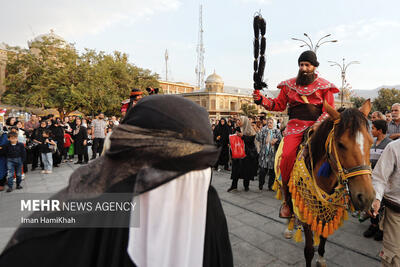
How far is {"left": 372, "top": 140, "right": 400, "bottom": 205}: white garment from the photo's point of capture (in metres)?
2.33

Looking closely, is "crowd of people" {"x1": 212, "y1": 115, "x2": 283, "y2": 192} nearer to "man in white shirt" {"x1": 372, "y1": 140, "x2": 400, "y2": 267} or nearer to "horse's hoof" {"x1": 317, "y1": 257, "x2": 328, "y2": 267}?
"horse's hoof" {"x1": 317, "y1": 257, "x2": 328, "y2": 267}

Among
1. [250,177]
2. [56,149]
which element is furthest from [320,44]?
[56,149]

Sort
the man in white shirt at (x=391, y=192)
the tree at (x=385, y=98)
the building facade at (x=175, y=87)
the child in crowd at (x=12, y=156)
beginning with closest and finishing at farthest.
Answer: the man in white shirt at (x=391, y=192) → the child in crowd at (x=12, y=156) → the tree at (x=385, y=98) → the building facade at (x=175, y=87)

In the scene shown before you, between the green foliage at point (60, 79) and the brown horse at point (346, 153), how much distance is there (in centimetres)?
1919

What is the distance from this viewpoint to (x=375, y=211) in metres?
2.26

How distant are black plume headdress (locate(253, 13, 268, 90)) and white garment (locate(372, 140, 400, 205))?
190 centimetres

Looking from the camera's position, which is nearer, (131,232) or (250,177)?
(131,232)

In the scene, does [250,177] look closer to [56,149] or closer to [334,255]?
[334,255]

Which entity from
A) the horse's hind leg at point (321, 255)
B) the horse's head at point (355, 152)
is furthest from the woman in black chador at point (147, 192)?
the horse's hind leg at point (321, 255)

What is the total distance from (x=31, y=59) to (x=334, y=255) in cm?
2543

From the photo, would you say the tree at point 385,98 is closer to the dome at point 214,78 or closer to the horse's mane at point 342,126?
the dome at point 214,78

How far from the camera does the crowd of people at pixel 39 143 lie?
6.36 metres

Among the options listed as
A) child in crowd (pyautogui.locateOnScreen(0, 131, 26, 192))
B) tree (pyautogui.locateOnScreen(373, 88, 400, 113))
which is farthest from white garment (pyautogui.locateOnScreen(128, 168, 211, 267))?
tree (pyautogui.locateOnScreen(373, 88, 400, 113))

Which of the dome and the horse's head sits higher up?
the dome
